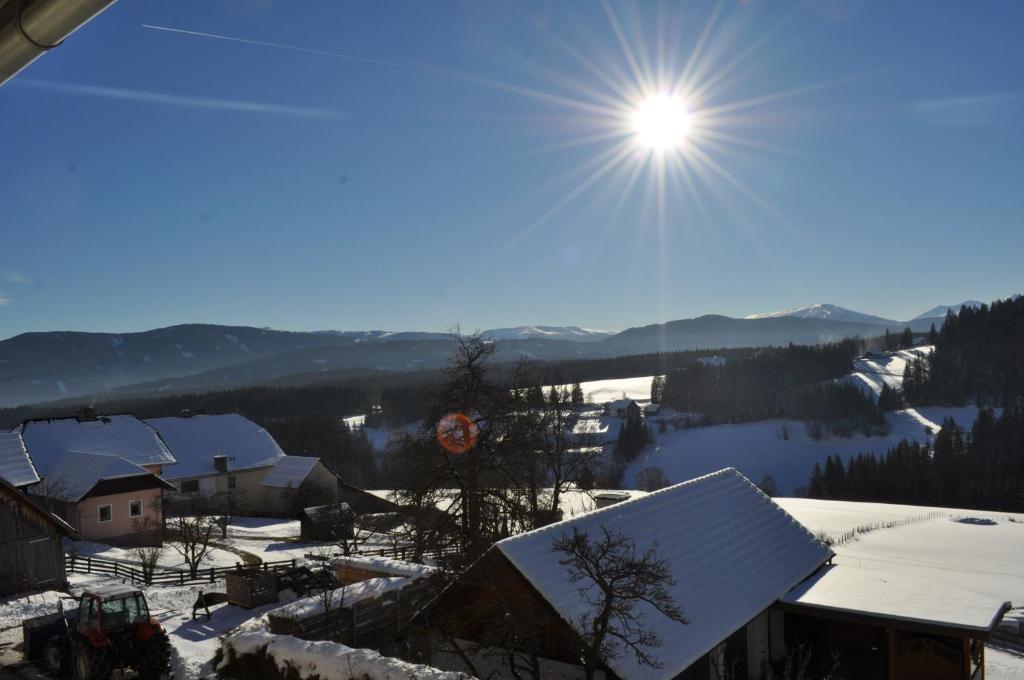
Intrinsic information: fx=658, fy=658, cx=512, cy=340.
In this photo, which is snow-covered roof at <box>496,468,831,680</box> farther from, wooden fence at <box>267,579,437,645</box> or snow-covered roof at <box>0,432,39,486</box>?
snow-covered roof at <box>0,432,39,486</box>

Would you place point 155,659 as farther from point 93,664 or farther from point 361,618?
point 361,618

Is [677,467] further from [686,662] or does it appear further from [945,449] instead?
[686,662]

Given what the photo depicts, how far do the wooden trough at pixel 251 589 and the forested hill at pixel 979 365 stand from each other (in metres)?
151

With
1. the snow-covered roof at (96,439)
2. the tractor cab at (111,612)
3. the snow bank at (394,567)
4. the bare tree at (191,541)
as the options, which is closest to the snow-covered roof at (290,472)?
the snow-covered roof at (96,439)

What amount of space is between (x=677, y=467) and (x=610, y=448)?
13.9m

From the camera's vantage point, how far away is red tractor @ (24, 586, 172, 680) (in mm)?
12695

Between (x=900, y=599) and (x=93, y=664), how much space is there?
58.5 ft

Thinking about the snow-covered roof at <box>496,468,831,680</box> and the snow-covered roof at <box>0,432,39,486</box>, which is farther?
the snow-covered roof at <box>0,432,39,486</box>

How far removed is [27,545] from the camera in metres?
21.4

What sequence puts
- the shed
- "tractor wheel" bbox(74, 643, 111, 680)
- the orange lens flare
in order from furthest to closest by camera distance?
the shed
the orange lens flare
"tractor wheel" bbox(74, 643, 111, 680)

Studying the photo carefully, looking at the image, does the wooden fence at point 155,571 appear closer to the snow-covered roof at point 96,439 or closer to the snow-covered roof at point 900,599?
the snow-covered roof at point 96,439

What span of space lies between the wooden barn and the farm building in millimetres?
16248

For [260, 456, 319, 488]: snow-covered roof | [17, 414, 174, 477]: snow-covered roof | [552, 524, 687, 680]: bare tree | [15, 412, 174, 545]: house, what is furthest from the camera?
[260, 456, 319, 488]: snow-covered roof

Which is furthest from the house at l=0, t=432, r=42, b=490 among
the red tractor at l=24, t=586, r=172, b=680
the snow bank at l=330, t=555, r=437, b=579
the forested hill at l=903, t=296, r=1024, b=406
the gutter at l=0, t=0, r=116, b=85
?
the forested hill at l=903, t=296, r=1024, b=406
